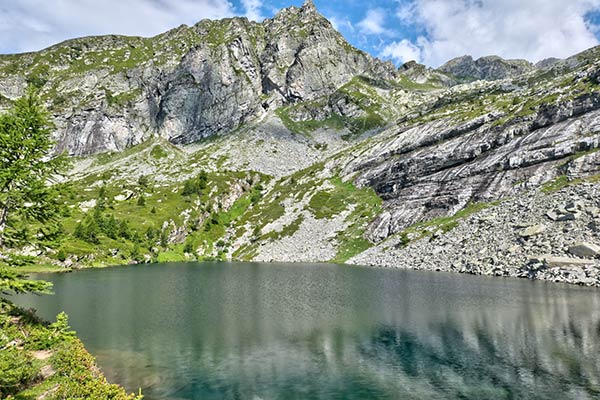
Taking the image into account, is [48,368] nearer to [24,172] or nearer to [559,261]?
[24,172]

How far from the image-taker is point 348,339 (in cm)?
3503

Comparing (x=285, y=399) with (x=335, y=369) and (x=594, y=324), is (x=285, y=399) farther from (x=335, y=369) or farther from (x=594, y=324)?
(x=594, y=324)

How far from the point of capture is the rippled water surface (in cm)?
2439

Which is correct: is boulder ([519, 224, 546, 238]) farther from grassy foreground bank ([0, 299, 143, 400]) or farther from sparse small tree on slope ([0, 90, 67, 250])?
sparse small tree on slope ([0, 90, 67, 250])

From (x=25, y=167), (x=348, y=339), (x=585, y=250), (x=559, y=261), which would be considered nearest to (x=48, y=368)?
(x=25, y=167)

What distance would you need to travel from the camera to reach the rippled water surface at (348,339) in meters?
24.4

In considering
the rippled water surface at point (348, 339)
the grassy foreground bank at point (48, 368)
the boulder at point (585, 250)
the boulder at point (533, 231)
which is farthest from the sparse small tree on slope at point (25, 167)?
the boulder at point (533, 231)

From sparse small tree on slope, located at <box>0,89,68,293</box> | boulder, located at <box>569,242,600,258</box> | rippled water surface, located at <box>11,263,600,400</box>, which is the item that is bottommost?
rippled water surface, located at <box>11,263,600,400</box>

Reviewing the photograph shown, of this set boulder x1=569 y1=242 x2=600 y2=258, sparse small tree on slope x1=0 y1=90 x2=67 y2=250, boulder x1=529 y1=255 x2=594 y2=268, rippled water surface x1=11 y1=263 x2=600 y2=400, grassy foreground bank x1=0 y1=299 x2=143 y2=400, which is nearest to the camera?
grassy foreground bank x1=0 y1=299 x2=143 y2=400

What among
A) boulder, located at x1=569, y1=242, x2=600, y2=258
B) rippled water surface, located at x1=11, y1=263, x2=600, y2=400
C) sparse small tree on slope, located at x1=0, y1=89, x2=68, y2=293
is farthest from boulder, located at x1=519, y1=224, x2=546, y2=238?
sparse small tree on slope, located at x1=0, y1=89, x2=68, y2=293

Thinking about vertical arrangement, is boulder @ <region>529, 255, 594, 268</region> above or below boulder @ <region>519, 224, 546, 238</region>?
below

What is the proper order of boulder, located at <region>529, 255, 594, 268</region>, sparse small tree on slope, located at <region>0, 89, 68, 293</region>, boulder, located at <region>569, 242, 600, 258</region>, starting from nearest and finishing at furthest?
sparse small tree on slope, located at <region>0, 89, 68, 293</region>
boulder, located at <region>569, 242, 600, 258</region>
boulder, located at <region>529, 255, 594, 268</region>

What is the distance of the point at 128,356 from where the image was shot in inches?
1177

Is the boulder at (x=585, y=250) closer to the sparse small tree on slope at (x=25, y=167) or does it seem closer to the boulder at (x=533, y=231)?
the boulder at (x=533, y=231)
